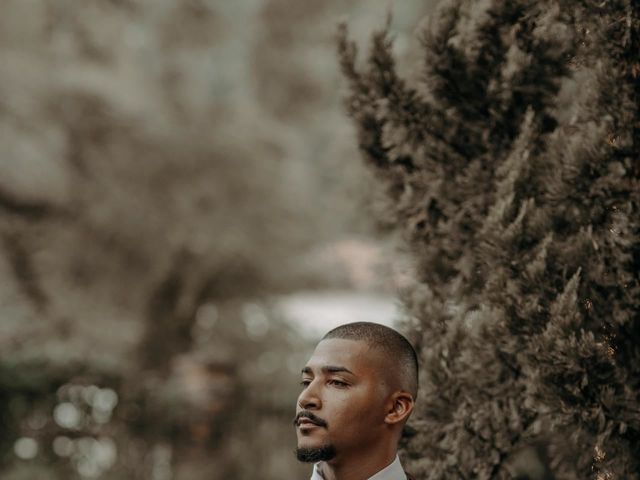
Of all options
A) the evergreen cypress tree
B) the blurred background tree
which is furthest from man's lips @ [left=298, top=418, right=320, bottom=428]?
the blurred background tree

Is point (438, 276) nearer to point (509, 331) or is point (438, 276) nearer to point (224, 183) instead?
point (509, 331)

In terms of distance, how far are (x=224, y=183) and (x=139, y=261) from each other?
1598 mm

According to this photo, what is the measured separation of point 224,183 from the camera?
12328 mm

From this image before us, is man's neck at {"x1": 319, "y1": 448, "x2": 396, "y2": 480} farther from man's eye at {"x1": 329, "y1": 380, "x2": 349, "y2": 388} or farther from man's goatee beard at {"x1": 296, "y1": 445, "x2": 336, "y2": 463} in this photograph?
man's eye at {"x1": 329, "y1": 380, "x2": 349, "y2": 388}

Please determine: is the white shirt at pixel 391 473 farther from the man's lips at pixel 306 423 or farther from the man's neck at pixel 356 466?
the man's lips at pixel 306 423

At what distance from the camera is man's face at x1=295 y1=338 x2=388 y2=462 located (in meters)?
2.85

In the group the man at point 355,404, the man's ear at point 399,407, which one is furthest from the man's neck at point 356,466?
the man's ear at point 399,407

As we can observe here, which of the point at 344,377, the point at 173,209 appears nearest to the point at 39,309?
the point at 173,209

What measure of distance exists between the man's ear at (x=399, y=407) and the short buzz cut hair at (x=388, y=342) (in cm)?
4

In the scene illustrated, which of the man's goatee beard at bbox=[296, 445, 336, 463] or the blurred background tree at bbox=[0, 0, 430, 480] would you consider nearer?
the man's goatee beard at bbox=[296, 445, 336, 463]

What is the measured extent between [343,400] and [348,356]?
153 millimetres

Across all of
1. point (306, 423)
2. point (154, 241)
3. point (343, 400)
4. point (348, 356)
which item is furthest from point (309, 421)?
point (154, 241)

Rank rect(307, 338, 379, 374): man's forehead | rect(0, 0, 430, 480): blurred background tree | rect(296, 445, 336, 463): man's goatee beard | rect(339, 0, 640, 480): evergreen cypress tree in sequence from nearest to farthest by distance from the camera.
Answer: rect(296, 445, 336, 463): man's goatee beard, rect(307, 338, 379, 374): man's forehead, rect(339, 0, 640, 480): evergreen cypress tree, rect(0, 0, 430, 480): blurred background tree

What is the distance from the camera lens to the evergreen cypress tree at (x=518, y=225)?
3.40 meters
